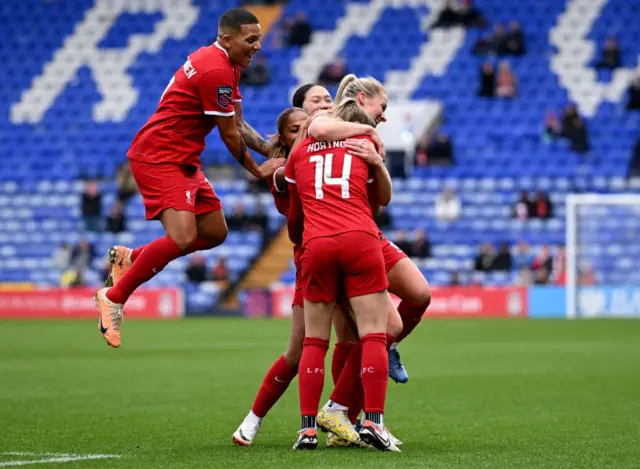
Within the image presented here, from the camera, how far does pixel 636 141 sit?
27734 mm

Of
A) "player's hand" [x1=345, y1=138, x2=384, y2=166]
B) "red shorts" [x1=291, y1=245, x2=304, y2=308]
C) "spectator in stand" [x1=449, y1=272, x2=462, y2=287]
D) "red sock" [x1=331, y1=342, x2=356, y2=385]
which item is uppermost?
"player's hand" [x1=345, y1=138, x2=384, y2=166]

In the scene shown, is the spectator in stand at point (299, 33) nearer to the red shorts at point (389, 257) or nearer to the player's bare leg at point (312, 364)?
the red shorts at point (389, 257)

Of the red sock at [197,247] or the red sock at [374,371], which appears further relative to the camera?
the red sock at [197,247]

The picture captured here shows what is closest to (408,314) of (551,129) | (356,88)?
(356,88)

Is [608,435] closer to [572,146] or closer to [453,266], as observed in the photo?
[453,266]

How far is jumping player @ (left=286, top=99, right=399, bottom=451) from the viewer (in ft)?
20.4

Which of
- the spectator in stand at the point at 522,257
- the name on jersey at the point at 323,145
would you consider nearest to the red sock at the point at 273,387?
the name on jersey at the point at 323,145

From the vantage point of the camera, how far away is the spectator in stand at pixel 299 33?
30.8 metres

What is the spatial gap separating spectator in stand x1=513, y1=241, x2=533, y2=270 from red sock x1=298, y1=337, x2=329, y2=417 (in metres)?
20.0

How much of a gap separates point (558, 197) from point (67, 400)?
19397mm

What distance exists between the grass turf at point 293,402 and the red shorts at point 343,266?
0.87m

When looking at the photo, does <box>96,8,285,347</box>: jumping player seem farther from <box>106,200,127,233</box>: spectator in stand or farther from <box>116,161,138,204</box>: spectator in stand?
<box>116,161,138,204</box>: spectator in stand

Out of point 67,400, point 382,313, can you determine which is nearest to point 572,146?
point 67,400

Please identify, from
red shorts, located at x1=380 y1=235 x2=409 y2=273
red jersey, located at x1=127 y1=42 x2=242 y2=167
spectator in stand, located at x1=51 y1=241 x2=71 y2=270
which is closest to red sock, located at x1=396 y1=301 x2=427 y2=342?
red shorts, located at x1=380 y1=235 x2=409 y2=273
